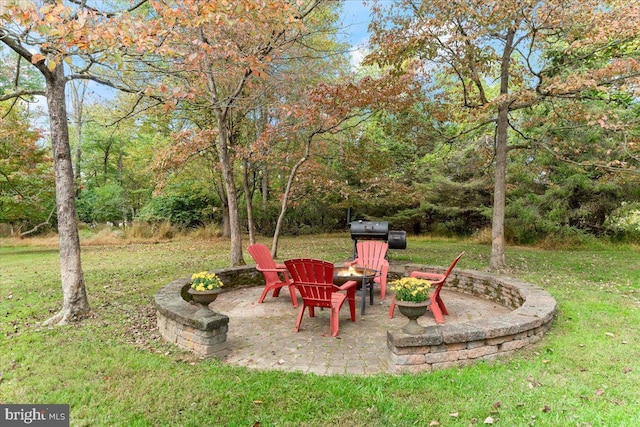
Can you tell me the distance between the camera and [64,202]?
3.85 m

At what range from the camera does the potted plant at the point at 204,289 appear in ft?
10.2

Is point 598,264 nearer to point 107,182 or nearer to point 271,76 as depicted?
point 271,76

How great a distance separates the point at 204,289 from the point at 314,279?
1.05m

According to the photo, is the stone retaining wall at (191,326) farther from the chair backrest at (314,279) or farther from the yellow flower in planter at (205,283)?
the chair backrest at (314,279)

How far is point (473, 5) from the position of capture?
584cm

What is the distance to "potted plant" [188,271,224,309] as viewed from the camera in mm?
3121

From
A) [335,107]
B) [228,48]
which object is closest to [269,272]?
[228,48]

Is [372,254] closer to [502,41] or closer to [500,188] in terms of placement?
[500,188]

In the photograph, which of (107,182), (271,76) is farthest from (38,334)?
(107,182)

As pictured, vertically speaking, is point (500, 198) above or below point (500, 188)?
below

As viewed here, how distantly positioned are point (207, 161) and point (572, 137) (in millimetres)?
10667

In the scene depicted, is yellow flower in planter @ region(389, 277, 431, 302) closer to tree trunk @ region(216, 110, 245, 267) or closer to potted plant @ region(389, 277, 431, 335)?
potted plant @ region(389, 277, 431, 335)

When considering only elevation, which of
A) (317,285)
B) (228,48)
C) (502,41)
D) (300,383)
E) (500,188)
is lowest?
(300,383)

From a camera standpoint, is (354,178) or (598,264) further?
(354,178)
